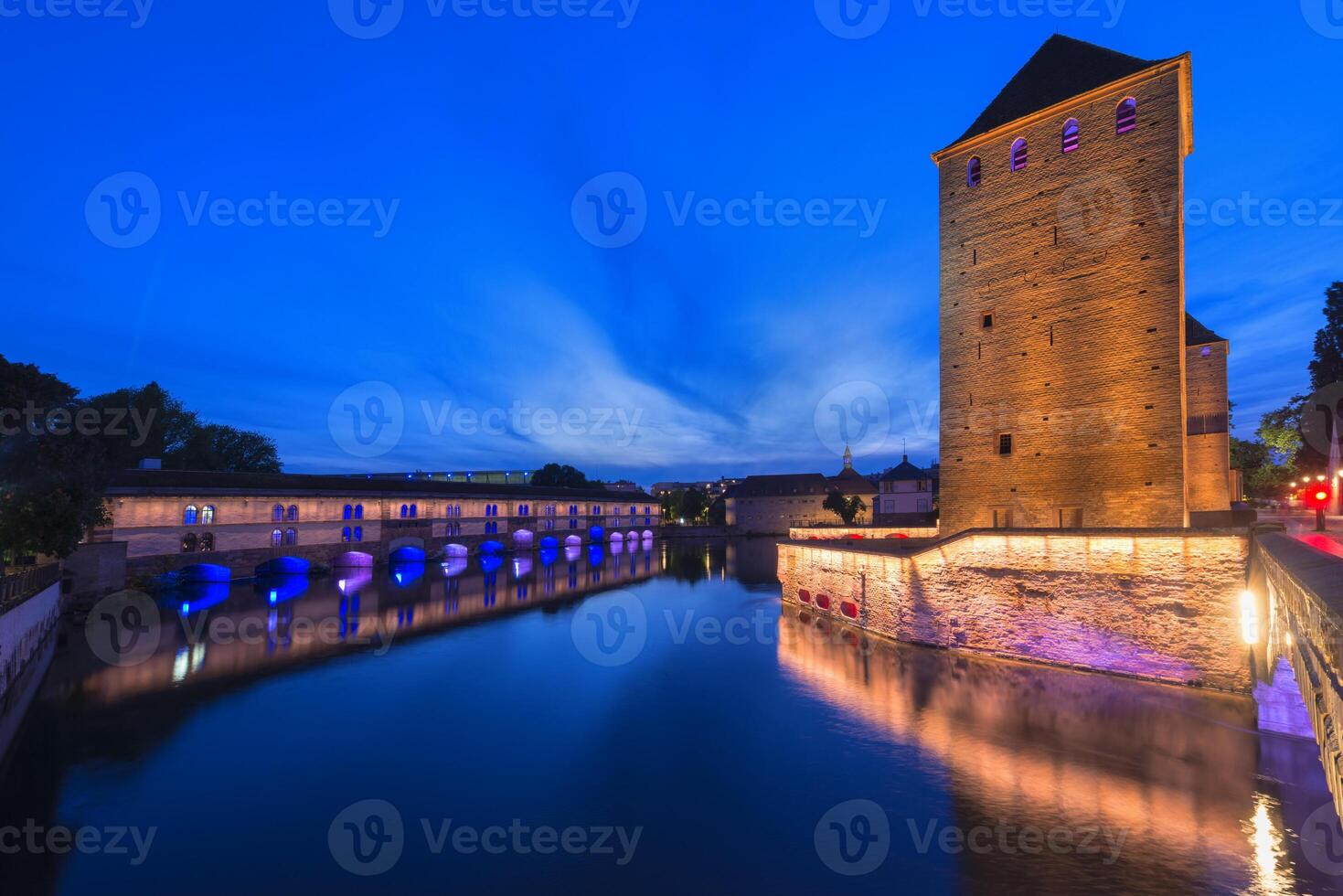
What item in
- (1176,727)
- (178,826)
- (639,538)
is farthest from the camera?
(639,538)

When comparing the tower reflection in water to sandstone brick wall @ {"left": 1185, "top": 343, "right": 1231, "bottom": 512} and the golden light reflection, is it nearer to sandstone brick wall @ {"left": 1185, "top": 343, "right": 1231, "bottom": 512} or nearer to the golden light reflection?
the golden light reflection

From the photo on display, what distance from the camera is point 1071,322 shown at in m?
21.7

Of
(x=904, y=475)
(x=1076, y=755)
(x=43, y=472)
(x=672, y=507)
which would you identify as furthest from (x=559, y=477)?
(x=1076, y=755)

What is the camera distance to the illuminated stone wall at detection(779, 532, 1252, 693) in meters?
15.3

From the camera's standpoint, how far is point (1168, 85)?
20234mm

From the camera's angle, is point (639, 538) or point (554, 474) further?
point (554, 474)

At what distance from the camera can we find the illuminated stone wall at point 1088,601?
15.3 m

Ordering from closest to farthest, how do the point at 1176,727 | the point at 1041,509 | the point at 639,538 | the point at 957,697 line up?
1. the point at 1176,727
2. the point at 957,697
3. the point at 1041,509
4. the point at 639,538

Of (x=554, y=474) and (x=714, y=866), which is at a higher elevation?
(x=554, y=474)

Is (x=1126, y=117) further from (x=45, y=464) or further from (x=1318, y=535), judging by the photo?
(x=45, y=464)

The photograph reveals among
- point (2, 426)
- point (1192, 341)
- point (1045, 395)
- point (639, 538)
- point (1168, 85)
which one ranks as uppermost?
point (1168, 85)

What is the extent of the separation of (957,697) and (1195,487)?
52.7 ft

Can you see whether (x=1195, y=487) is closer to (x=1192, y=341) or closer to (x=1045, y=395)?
(x=1192, y=341)

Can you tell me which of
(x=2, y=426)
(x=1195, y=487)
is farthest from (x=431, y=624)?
(x=1195, y=487)
